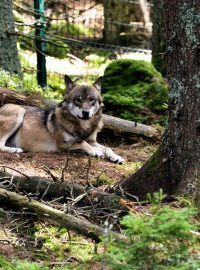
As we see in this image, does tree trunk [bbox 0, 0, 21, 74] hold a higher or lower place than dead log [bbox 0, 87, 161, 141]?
higher

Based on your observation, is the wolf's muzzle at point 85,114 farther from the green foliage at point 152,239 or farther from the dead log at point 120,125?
the green foliage at point 152,239

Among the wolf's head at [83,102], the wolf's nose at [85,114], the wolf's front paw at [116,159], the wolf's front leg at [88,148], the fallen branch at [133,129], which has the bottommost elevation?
the wolf's front paw at [116,159]

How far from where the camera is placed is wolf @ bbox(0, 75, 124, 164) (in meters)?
8.98

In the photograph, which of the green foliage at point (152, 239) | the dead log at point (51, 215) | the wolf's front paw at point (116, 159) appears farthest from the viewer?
the wolf's front paw at point (116, 159)

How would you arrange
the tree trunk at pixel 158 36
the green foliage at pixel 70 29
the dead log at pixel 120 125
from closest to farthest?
the dead log at pixel 120 125, the tree trunk at pixel 158 36, the green foliage at pixel 70 29

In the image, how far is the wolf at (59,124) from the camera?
8977 millimetres

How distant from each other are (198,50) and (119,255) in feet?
8.97

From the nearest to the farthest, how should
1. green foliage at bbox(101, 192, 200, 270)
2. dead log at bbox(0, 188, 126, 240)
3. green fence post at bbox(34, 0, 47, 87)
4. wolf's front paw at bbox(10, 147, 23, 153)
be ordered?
green foliage at bbox(101, 192, 200, 270) < dead log at bbox(0, 188, 126, 240) < wolf's front paw at bbox(10, 147, 23, 153) < green fence post at bbox(34, 0, 47, 87)

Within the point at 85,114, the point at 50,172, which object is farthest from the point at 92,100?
the point at 50,172

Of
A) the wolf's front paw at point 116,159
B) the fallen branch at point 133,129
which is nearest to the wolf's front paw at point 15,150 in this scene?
the wolf's front paw at point 116,159

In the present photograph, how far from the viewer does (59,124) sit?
9.13 m

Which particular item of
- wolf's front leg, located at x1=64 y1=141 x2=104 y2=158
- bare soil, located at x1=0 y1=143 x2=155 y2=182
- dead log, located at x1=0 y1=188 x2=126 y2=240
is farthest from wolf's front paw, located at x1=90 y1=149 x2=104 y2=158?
dead log, located at x1=0 y1=188 x2=126 y2=240

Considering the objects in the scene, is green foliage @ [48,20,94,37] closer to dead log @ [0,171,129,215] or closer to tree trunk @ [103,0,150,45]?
tree trunk @ [103,0,150,45]

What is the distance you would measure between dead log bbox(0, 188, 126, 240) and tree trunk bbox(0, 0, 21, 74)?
5.94m
